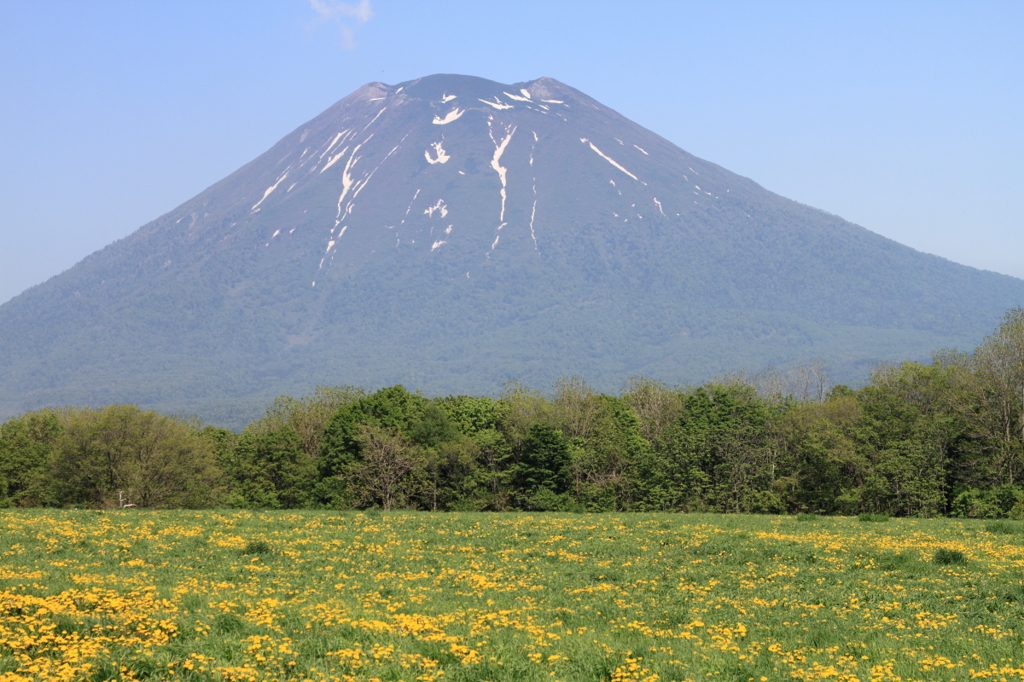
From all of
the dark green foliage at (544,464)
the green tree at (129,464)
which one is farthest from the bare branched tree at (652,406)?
the green tree at (129,464)

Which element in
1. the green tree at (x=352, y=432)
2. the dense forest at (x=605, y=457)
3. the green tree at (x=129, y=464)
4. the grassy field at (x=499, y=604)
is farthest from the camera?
the green tree at (x=352, y=432)

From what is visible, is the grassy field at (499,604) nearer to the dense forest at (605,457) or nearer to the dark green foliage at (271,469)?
the dense forest at (605,457)

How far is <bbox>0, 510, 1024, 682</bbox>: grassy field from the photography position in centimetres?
1340

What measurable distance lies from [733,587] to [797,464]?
4502 cm

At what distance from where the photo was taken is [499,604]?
59.6 feet

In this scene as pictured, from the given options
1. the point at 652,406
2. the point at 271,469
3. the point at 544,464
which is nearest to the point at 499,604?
the point at 544,464

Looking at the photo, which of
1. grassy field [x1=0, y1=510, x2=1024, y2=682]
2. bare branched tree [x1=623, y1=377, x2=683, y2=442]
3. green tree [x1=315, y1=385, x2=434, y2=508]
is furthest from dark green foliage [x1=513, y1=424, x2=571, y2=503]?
grassy field [x1=0, y1=510, x2=1024, y2=682]

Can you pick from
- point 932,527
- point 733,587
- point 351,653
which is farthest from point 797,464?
point 351,653

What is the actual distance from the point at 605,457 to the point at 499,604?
2050 inches

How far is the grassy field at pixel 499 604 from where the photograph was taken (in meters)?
13.4

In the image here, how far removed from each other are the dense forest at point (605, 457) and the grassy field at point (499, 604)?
86.4ft

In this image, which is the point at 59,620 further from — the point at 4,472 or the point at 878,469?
the point at 4,472

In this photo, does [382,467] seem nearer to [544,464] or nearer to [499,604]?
[544,464]

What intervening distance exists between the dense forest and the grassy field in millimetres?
26322
